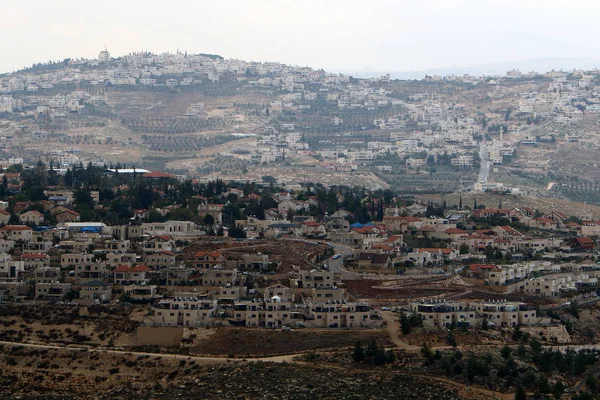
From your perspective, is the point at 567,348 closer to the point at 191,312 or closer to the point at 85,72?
the point at 191,312

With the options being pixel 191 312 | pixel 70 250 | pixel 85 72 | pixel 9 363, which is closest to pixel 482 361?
pixel 191 312

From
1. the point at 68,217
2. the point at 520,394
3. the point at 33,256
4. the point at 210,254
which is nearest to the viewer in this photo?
the point at 520,394

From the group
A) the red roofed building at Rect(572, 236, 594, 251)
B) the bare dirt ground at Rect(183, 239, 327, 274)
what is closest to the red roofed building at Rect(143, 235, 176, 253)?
the bare dirt ground at Rect(183, 239, 327, 274)

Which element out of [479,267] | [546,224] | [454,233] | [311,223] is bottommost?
[546,224]

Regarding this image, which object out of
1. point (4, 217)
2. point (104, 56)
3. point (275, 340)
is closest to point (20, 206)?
point (4, 217)

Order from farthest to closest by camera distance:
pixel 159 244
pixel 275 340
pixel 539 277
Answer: pixel 159 244
pixel 539 277
pixel 275 340

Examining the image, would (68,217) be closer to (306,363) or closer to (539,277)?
(539,277)

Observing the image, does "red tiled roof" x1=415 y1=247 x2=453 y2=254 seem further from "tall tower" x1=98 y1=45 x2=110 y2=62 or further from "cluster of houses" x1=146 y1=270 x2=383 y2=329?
"tall tower" x1=98 y1=45 x2=110 y2=62
